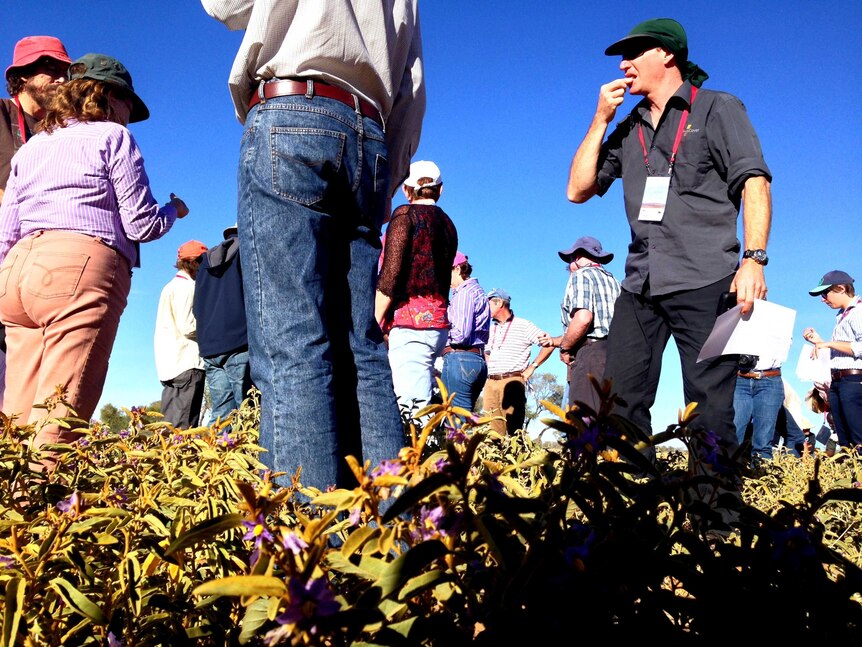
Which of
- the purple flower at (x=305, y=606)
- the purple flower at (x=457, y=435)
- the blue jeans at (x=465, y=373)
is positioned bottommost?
the purple flower at (x=305, y=606)

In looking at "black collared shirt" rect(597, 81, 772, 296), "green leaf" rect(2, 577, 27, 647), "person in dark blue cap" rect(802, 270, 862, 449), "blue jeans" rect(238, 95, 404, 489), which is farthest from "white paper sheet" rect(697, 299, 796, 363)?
"person in dark blue cap" rect(802, 270, 862, 449)

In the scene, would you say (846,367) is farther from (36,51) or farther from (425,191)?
(36,51)

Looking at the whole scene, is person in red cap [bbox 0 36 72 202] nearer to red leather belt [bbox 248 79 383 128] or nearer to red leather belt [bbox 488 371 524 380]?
red leather belt [bbox 248 79 383 128]

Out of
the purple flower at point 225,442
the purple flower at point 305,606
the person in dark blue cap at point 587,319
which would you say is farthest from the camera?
the person in dark blue cap at point 587,319

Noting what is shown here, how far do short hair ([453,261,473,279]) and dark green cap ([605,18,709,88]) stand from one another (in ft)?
12.8

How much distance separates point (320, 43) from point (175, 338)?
4811mm

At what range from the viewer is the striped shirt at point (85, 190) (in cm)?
290

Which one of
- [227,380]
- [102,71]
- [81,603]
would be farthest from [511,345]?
[81,603]

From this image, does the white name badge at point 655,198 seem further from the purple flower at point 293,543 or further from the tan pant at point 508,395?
the tan pant at point 508,395

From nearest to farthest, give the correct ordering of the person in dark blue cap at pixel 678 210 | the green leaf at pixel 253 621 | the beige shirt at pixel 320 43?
the green leaf at pixel 253 621
the beige shirt at pixel 320 43
the person in dark blue cap at pixel 678 210

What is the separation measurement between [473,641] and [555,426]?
0.33 meters

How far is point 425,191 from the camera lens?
186 inches

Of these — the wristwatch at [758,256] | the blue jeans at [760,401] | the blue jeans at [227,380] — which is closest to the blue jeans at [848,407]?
the blue jeans at [760,401]

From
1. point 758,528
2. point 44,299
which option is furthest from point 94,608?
point 44,299
